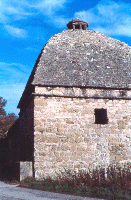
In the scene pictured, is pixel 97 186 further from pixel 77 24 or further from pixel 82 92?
pixel 77 24

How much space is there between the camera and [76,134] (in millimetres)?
9812

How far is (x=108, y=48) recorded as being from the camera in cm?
1225

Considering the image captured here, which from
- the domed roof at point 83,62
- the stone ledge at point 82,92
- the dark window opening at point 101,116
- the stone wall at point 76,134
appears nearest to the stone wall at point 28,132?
the stone wall at point 76,134

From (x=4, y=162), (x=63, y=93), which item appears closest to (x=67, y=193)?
(x=63, y=93)

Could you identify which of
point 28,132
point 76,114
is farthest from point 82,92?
point 28,132

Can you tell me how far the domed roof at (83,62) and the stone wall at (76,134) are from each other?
0.76 m

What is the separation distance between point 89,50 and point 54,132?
4.53m

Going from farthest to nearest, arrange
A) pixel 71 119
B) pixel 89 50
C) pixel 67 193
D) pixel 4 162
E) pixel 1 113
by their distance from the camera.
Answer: pixel 1 113, pixel 4 162, pixel 89 50, pixel 71 119, pixel 67 193

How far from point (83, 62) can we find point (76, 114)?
104 inches

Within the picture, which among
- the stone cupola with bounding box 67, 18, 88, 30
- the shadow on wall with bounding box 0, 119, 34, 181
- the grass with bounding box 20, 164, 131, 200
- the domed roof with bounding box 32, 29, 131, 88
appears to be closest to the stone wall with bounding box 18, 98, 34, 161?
the shadow on wall with bounding box 0, 119, 34, 181

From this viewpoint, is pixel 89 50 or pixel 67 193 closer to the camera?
pixel 67 193

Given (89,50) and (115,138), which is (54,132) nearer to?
(115,138)

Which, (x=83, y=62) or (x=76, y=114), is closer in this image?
(x=76, y=114)

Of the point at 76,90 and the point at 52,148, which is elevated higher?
the point at 76,90
